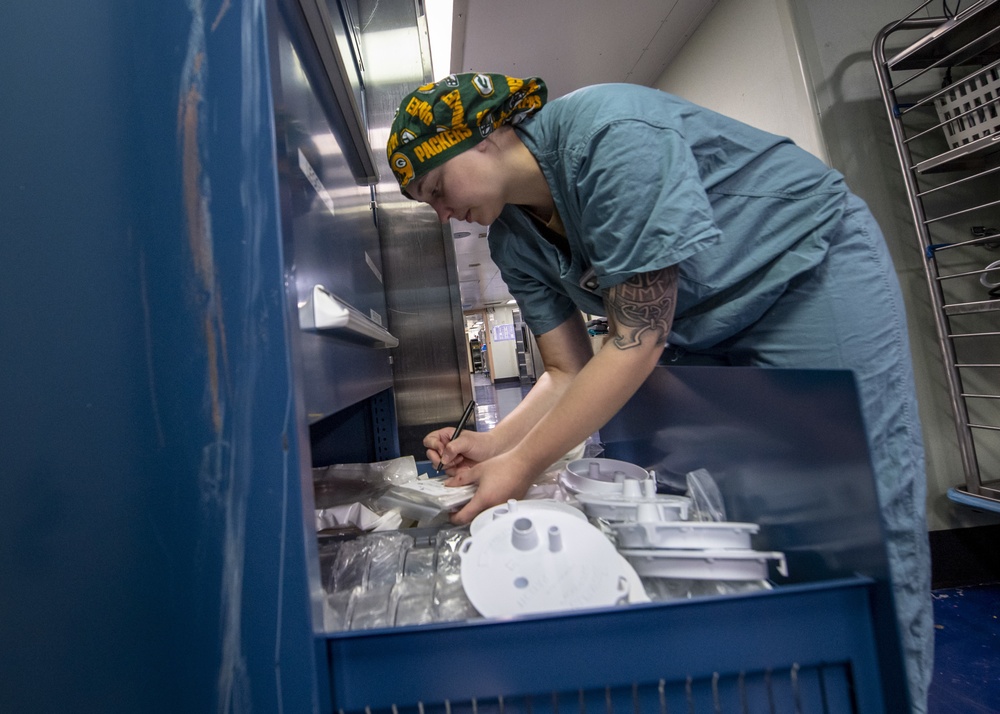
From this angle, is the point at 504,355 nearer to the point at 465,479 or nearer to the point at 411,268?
the point at 411,268

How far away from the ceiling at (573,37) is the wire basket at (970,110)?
2.93 feet

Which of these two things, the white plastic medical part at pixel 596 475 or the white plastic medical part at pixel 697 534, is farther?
the white plastic medical part at pixel 596 475

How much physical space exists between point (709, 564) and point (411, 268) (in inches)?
55.6

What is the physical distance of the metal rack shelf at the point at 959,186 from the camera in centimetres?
140

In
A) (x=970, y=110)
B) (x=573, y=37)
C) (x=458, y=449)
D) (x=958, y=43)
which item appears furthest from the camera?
(x=573, y=37)

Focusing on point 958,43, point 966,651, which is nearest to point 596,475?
point 966,651

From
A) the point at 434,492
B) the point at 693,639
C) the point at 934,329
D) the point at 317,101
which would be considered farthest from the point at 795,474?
the point at 934,329

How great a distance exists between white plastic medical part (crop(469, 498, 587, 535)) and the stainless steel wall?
1.10 metres

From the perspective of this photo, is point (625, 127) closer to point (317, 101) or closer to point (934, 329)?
point (317, 101)

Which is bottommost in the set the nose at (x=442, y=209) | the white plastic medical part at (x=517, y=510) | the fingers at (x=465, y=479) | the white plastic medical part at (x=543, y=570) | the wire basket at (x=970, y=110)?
the white plastic medical part at (x=543, y=570)

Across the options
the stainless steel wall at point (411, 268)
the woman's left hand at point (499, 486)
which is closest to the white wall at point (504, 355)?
the stainless steel wall at point (411, 268)

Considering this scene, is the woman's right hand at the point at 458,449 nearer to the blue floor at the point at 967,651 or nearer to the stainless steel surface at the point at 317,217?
the stainless steel surface at the point at 317,217

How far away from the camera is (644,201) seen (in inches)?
22.4

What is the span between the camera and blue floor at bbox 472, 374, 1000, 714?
1.10 metres
